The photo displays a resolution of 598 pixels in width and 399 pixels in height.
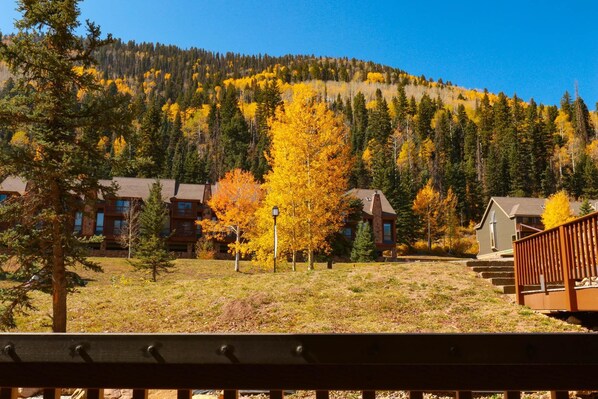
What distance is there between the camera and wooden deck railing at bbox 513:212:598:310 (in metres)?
7.46

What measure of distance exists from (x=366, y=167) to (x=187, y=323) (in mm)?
83371

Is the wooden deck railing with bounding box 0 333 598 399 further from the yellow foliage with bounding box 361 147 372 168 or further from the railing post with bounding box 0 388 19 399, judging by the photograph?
the yellow foliage with bounding box 361 147 372 168

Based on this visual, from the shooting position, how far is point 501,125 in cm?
10912

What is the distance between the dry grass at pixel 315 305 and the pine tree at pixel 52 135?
2109 mm

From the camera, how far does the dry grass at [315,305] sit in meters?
11.2

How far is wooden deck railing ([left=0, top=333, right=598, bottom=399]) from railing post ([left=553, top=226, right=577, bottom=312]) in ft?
24.0

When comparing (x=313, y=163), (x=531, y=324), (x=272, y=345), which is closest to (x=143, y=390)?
(x=272, y=345)

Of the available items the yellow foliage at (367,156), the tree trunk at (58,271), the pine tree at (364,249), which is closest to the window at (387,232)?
the pine tree at (364,249)

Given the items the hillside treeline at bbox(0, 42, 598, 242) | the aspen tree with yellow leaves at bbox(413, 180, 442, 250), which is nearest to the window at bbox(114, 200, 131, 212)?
the hillside treeline at bbox(0, 42, 598, 242)

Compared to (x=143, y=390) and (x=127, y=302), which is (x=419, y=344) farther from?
(x=127, y=302)

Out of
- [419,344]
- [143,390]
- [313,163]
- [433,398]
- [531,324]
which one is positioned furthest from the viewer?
[313,163]

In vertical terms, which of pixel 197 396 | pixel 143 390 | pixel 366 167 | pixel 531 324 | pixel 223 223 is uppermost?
pixel 366 167

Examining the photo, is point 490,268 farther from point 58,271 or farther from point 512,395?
point 512,395

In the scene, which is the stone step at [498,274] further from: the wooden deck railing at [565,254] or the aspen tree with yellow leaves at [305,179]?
the aspen tree with yellow leaves at [305,179]
